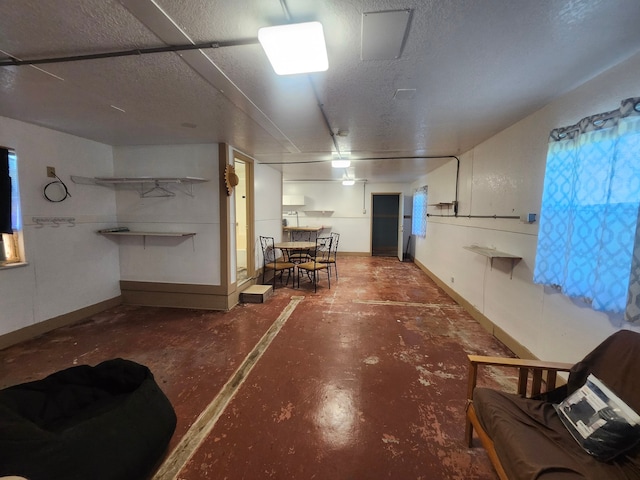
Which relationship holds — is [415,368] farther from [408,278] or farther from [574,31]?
[408,278]

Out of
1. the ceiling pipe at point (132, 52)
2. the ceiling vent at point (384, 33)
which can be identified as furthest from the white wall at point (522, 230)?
the ceiling pipe at point (132, 52)

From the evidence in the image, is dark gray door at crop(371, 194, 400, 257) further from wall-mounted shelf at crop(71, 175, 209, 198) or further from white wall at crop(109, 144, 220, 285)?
wall-mounted shelf at crop(71, 175, 209, 198)

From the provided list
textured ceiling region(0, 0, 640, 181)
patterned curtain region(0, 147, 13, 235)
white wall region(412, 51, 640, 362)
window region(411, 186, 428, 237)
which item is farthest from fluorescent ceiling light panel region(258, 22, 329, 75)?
window region(411, 186, 428, 237)

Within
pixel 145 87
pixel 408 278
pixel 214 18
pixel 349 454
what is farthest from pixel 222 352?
pixel 408 278

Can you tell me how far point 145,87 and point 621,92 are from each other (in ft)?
10.5

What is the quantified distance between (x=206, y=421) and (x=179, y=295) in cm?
252

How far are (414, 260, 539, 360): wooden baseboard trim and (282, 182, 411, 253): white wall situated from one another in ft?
11.9

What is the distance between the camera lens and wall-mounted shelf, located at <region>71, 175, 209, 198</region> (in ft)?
11.3

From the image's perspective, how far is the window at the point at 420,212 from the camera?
20.4ft

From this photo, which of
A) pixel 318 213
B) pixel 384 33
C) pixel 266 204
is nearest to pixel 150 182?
pixel 266 204

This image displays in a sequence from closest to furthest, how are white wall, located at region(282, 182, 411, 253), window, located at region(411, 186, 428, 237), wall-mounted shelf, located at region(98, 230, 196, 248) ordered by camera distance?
1. wall-mounted shelf, located at region(98, 230, 196, 248)
2. window, located at region(411, 186, 428, 237)
3. white wall, located at region(282, 182, 411, 253)

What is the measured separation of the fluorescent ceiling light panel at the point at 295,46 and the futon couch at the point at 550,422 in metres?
1.93

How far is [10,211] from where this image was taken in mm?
2723

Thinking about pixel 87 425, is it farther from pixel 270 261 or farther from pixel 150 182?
pixel 270 261
